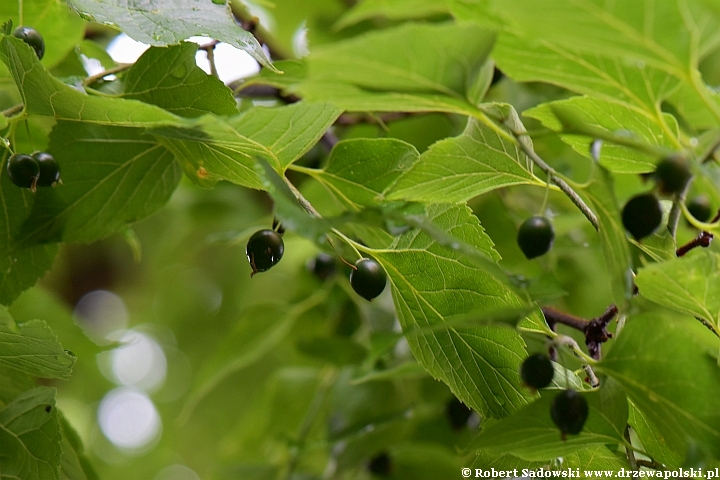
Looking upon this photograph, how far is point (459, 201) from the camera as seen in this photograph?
71 cm

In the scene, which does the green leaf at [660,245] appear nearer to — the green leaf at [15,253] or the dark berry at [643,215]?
the dark berry at [643,215]

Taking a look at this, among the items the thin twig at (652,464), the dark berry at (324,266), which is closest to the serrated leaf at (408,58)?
the thin twig at (652,464)

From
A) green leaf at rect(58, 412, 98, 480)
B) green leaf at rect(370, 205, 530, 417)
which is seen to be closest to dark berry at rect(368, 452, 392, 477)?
green leaf at rect(58, 412, 98, 480)

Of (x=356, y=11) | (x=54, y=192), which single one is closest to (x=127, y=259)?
(x=356, y=11)

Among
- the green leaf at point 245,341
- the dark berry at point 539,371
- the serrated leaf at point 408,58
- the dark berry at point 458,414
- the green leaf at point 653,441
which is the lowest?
the green leaf at point 245,341

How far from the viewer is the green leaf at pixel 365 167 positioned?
30.3 inches

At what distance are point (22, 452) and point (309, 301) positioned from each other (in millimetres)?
851

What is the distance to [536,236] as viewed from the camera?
67cm

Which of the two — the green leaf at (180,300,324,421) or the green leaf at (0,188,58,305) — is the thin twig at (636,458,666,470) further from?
the green leaf at (180,300,324,421)

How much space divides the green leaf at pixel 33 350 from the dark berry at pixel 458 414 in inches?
31.0

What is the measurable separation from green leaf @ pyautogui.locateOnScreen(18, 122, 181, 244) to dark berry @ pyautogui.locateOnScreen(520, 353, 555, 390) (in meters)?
0.50

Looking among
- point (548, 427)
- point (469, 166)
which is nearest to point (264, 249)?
point (469, 166)

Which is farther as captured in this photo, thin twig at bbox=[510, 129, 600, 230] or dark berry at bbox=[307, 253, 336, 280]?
dark berry at bbox=[307, 253, 336, 280]

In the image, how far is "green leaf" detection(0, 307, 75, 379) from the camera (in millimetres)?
721
